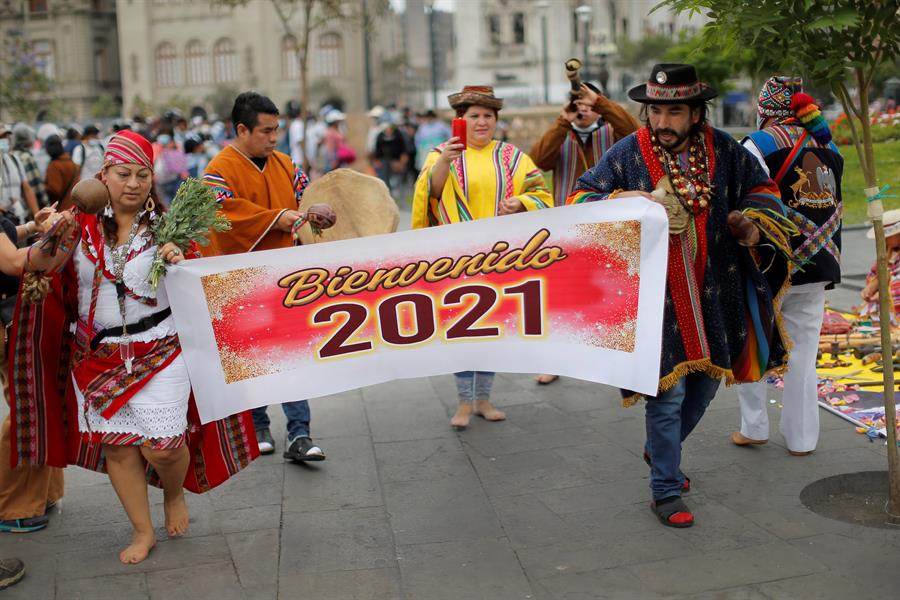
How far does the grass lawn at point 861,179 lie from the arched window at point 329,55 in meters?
65.1

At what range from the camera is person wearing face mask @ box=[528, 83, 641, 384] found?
22.2 feet

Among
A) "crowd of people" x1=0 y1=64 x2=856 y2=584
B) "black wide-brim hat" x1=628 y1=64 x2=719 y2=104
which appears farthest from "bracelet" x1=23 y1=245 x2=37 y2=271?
"black wide-brim hat" x1=628 y1=64 x2=719 y2=104

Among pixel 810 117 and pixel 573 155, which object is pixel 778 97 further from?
pixel 573 155

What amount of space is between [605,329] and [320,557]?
5.02 ft

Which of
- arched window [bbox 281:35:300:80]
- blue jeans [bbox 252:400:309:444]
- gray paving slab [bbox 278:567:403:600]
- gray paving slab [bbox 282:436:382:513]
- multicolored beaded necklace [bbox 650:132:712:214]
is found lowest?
gray paving slab [bbox 278:567:403:600]

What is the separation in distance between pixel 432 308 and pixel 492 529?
99cm

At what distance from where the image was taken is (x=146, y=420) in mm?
4383

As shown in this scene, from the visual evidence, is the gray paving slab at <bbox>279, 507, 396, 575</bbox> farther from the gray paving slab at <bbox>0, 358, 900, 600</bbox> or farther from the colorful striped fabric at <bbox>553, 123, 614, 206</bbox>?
the colorful striped fabric at <bbox>553, 123, 614, 206</bbox>

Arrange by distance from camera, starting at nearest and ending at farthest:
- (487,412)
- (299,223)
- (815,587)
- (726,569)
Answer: (815,587) < (726,569) < (299,223) < (487,412)

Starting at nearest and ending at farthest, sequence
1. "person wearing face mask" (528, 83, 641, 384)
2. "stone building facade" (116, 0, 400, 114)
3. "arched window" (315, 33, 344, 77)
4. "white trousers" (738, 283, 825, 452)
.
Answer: "white trousers" (738, 283, 825, 452)
"person wearing face mask" (528, 83, 641, 384)
"arched window" (315, 33, 344, 77)
"stone building facade" (116, 0, 400, 114)

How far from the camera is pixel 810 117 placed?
17.6 feet

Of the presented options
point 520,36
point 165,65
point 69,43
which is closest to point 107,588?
point 165,65

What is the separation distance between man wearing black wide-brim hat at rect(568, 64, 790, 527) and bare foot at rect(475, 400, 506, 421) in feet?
5.67

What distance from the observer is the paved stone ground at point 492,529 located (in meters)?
4.14
